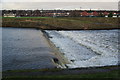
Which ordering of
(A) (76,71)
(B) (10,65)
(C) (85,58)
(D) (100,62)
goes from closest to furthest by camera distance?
(A) (76,71), (B) (10,65), (D) (100,62), (C) (85,58)

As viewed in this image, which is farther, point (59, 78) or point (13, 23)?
point (13, 23)

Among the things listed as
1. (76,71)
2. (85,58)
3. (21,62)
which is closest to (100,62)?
(85,58)

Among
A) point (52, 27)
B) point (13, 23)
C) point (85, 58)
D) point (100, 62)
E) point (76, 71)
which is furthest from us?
point (13, 23)

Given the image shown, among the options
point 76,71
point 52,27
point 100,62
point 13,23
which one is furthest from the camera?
point 13,23

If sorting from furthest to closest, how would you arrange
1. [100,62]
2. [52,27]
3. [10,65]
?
[52,27] < [100,62] < [10,65]

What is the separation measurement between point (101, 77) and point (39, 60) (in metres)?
10.8

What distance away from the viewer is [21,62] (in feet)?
69.6

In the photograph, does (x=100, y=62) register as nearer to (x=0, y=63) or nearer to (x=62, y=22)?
(x=0, y=63)

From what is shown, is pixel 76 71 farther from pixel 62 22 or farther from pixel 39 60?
pixel 62 22

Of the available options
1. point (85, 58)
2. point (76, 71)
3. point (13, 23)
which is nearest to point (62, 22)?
point (13, 23)

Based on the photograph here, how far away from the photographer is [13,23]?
85812 mm

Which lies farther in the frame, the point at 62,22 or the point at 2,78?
the point at 62,22

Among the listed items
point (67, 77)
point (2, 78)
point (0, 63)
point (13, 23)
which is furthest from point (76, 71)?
point (13, 23)

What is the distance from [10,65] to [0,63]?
56.7 inches
